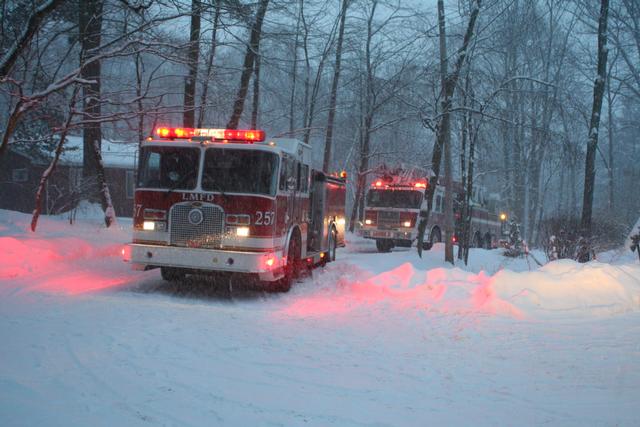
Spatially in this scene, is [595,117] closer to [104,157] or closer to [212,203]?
[212,203]

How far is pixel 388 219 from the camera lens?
24.3 meters

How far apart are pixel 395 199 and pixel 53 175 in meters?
14.4

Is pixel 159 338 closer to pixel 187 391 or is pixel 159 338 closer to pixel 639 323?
pixel 187 391

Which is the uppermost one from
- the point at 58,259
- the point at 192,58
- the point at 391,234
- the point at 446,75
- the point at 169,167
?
the point at 446,75

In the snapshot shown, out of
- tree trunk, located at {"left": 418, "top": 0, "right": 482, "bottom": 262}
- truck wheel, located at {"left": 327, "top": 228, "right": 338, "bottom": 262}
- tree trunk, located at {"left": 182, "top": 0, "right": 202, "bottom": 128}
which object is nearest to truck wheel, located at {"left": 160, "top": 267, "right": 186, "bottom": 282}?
tree trunk, located at {"left": 182, "top": 0, "right": 202, "bottom": 128}

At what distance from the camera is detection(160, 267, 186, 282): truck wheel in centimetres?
1118

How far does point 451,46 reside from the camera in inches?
780

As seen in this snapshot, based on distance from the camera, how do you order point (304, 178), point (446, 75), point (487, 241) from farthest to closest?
point (487, 241) < point (446, 75) < point (304, 178)

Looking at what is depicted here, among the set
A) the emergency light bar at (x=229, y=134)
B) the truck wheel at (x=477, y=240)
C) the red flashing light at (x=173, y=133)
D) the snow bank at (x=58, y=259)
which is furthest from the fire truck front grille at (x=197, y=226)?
the truck wheel at (x=477, y=240)

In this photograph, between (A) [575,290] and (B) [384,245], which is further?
(B) [384,245]

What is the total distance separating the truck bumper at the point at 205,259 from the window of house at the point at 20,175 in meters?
26.3

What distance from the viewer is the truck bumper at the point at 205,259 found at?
31.8 ft

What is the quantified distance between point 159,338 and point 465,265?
13.6 meters

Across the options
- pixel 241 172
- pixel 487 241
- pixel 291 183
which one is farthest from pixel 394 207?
pixel 241 172
